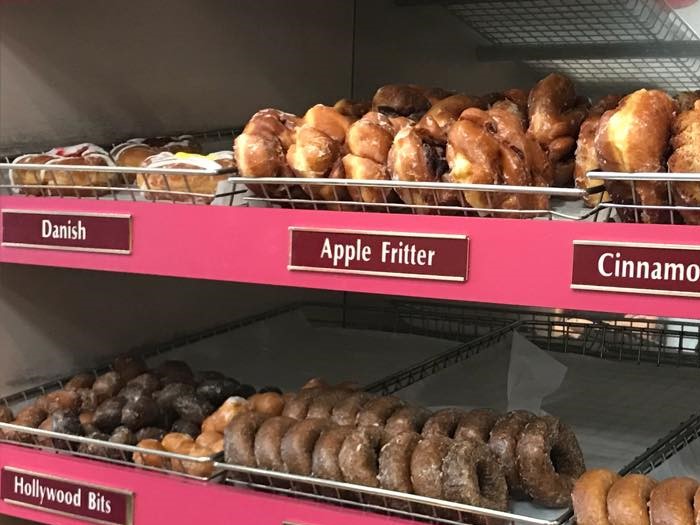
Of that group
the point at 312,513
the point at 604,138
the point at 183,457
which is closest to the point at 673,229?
the point at 604,138

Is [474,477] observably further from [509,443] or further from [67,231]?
[67,231]

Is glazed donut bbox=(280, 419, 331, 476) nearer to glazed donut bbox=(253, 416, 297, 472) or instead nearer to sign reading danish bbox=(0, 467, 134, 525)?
glazed donut bbox=(253, 416, 297, 472)

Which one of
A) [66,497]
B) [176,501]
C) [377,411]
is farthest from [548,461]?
[66,497]

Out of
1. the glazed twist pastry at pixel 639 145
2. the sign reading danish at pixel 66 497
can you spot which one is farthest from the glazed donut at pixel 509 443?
the sign reading danish at pixel 66 497

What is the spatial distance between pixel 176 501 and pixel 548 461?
20.1 inches

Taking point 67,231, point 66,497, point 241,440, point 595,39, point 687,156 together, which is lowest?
point 66,497

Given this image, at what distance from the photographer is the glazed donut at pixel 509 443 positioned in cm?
128

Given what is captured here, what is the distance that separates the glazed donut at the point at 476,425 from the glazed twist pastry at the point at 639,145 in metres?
0.36

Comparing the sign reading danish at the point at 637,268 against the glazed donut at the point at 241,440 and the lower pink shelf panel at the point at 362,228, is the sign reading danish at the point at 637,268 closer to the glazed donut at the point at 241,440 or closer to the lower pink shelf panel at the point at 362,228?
the lower pink shelf panel at the point at 362,228

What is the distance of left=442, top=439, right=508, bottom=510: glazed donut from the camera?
119 cm

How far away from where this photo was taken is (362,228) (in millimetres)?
1250

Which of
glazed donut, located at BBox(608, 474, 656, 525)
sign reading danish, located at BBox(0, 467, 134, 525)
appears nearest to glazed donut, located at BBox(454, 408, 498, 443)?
glazed donut, located at BBox(608, 474, 656, 525)

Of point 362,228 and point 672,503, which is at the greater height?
point 362,228

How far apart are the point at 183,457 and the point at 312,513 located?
0.22 metres
